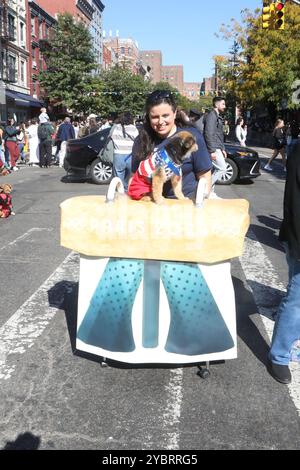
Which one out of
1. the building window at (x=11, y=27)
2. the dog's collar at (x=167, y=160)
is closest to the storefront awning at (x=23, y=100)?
the building window at (x=11, y=27)

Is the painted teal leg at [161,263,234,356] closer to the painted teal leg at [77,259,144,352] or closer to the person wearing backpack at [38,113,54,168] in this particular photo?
the painted teal leg at [77,259,144,352]

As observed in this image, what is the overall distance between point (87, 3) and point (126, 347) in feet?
271

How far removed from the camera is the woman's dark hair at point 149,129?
3318mm

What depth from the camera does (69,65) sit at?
47125mm

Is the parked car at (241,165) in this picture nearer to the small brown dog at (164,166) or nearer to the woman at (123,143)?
the woman at (123,143)

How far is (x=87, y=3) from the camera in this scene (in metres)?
76.1

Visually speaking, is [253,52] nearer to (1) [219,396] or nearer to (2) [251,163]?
(2) [251,163]

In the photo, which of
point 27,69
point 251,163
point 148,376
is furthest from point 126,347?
point 27,69

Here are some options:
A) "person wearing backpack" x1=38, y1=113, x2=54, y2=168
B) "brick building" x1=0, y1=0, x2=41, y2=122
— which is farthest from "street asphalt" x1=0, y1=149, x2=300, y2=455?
"brick building" x1=0, y1=0, x2=41, y2=122

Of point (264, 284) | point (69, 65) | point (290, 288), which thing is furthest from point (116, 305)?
point (69, 65)

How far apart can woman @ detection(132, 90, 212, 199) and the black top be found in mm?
549

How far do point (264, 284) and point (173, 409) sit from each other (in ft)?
8.44

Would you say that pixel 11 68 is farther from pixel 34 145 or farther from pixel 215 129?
pixel 215 129

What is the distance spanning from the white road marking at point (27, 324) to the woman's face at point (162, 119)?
188 cm
